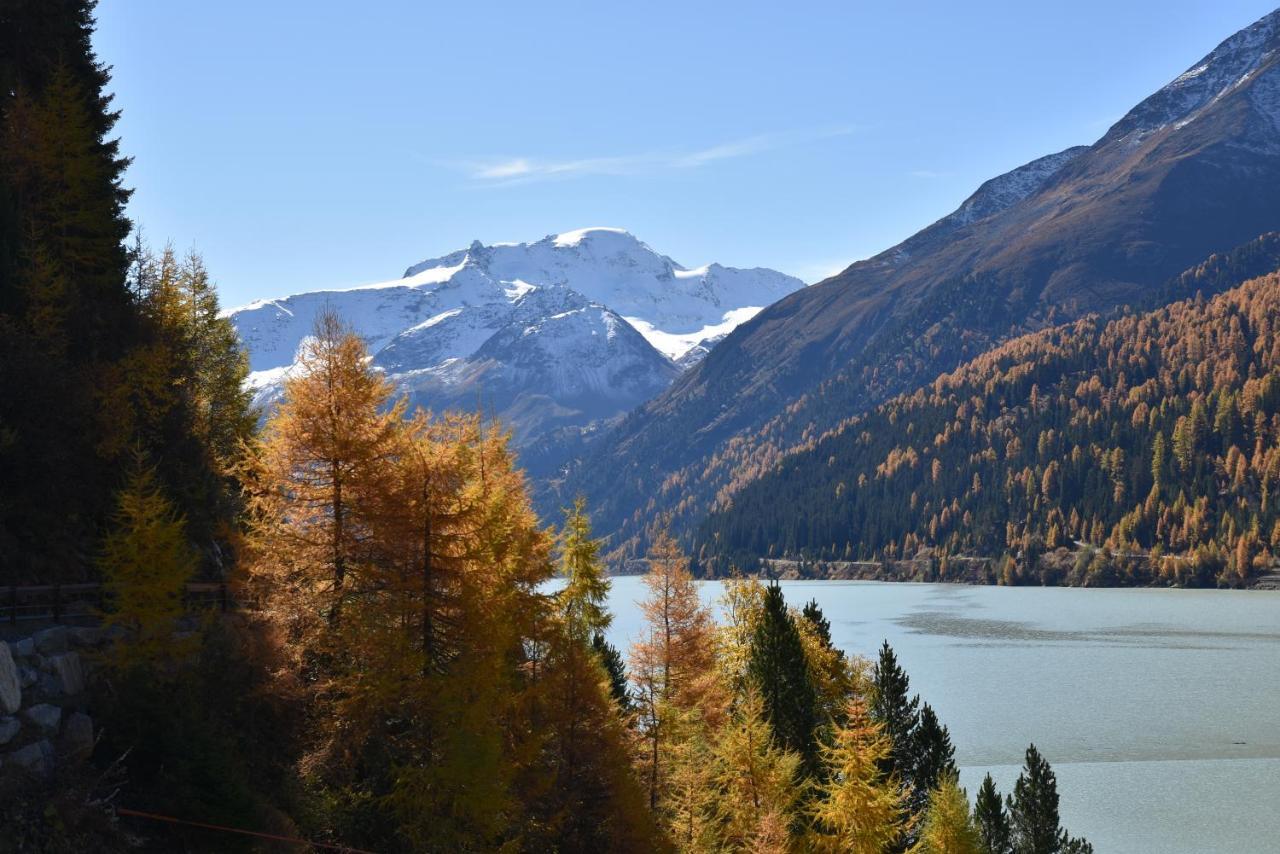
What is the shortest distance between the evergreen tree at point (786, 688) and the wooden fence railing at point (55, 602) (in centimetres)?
2856

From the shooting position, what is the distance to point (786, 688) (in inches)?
2114

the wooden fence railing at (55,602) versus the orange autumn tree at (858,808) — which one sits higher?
the wooden fence railing at (55,602)

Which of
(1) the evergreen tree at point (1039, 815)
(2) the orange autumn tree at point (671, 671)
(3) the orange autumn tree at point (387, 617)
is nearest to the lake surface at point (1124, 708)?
(1) the evergreen tree at point (1039, 815)

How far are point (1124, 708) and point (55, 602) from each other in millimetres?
86279

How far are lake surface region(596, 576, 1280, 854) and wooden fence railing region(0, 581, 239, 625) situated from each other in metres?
50.7

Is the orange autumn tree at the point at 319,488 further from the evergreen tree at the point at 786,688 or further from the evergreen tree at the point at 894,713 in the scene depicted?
the evergreen tree at the point at 894,713

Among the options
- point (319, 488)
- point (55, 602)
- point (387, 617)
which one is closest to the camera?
point (55, 602)

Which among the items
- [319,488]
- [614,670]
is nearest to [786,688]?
[614,670]

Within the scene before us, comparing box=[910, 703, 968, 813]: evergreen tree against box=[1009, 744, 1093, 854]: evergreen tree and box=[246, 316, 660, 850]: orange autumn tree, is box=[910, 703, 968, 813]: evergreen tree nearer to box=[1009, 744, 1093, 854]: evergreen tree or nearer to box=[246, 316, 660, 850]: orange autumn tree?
box=[1009, 744, 1093, 854]: evergreen tree

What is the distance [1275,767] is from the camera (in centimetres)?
7350

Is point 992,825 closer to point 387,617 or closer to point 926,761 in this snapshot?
point 926,761

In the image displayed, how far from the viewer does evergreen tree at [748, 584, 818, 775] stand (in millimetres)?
53281

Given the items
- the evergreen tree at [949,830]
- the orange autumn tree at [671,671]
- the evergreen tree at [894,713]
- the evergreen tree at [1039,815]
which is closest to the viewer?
the evergreen tree at [949,830]

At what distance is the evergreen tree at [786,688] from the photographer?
5328cm
